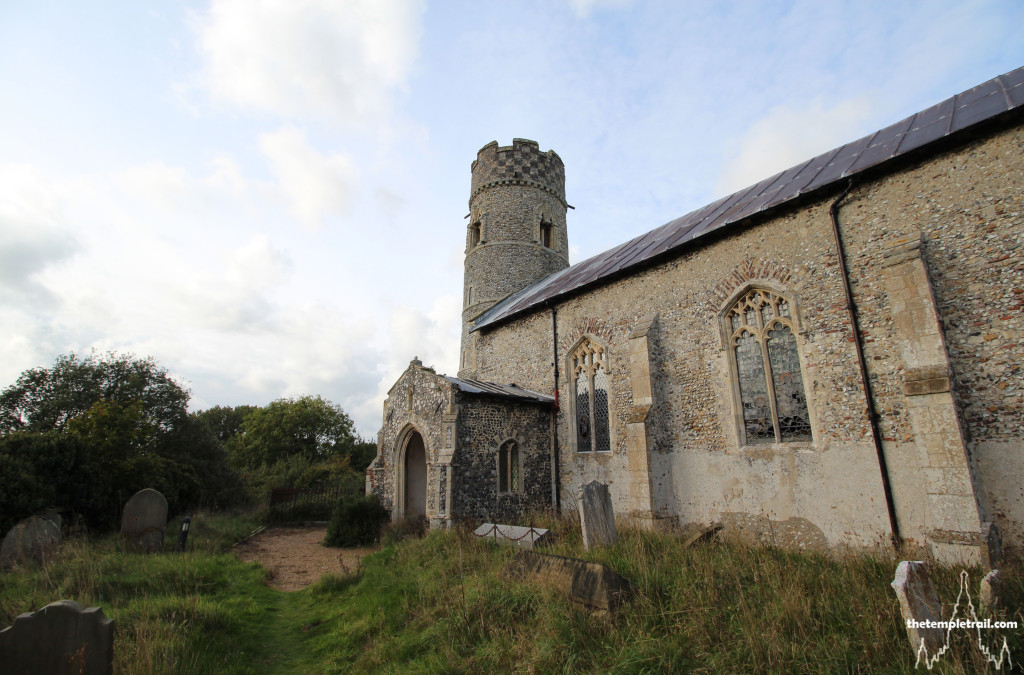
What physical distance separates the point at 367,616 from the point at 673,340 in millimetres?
8294

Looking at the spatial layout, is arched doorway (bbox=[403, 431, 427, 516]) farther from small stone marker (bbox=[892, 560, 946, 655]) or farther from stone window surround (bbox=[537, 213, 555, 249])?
stone window surround (bbox=[537, 213, 555, 249])

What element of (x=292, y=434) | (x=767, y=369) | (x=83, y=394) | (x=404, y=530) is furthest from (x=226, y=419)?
(x=767, y=369)

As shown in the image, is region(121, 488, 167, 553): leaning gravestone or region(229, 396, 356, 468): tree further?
region(229, 396, 356, 468): tree

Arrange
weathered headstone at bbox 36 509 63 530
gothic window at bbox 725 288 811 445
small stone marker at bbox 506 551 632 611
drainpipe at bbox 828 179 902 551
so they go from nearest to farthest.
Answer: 1. small stone marker at bbox 506 551 632 611
2. drainpipe at bbox 828 179 902 551
3. gothic window at bbox 725 288 811 445
4. weathered headstone at bbox 36 509 63 530

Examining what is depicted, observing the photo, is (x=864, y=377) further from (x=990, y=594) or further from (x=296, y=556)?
Answer: (x=296, y=556)

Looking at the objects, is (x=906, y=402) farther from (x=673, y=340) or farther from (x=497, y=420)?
(x=497, y=420)

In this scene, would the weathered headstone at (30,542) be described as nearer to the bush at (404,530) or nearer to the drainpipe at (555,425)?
the bush at (404,530)

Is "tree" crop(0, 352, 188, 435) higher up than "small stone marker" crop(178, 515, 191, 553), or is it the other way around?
"tree" crop(0, 352, 188, 435)

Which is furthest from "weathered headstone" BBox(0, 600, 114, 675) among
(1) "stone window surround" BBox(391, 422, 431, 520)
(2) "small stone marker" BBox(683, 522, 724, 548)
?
(1) "stone window surround" BBox(391, 422, 431, 520)

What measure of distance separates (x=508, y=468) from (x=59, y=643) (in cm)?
933

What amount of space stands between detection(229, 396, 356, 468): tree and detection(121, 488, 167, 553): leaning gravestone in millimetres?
21954

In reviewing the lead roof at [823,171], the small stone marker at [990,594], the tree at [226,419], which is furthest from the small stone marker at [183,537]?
the tree at [226,419]

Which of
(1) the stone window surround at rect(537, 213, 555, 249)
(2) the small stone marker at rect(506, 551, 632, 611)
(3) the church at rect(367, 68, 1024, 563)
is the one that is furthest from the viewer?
(1) the stone window surround at rect(537, 213, 555, 249)

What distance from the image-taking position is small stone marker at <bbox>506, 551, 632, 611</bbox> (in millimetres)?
4812
